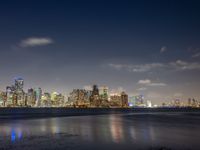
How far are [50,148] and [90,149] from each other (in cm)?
395

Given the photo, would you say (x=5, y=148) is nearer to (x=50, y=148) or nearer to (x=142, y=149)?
(x=50, y=148)

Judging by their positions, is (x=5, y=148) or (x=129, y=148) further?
(x=129, y=148)

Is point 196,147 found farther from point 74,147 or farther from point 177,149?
point 74,147

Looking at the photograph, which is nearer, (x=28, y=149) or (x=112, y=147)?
(x=28, y=149)

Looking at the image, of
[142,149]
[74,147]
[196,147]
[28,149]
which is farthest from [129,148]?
[28,149]

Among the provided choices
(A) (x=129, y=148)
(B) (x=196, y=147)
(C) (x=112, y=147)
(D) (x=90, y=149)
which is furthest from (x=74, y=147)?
(B) (x=196, y=147)

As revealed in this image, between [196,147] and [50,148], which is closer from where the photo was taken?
[50,148]

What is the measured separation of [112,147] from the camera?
85.3ft

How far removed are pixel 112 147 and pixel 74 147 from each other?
412 cm

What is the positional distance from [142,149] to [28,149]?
1119cm

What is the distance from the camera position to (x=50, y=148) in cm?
2380

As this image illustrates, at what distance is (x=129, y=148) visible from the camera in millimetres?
25312

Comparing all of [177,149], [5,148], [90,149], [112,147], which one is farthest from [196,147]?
[5,148]

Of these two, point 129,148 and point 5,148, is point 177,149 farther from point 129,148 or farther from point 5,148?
point 5,148
